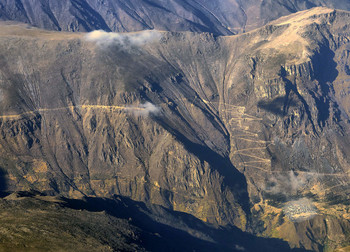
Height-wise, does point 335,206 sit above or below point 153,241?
above

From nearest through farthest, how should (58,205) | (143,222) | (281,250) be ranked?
(58,205)
(143,222)
(281,250)

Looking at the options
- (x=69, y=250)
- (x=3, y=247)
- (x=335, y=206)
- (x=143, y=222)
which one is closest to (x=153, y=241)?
(x=143, y=222)

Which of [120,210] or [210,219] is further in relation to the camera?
[210,219]

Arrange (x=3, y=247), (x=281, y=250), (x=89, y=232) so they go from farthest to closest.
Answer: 1. (x=281, y=250)
2. (x=89, y=232)
3. (x=3, y=247)

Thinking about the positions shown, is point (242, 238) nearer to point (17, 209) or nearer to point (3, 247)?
point (17, 209)

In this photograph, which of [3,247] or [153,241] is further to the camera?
[153,241]

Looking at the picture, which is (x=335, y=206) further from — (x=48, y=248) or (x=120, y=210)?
(x=48, y=248)

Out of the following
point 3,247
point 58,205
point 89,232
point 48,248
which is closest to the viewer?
point 3,247

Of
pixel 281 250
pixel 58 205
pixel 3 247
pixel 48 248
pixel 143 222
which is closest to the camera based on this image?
pixel 3 247

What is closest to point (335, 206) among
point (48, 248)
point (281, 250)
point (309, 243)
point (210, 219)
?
point (309, 243)
